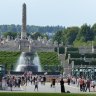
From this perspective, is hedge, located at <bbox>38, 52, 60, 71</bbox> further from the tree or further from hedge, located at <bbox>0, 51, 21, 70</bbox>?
the tree

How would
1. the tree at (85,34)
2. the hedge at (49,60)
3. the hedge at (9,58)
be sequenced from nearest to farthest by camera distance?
the hedge at (9,58)
the hedge at (49,60)
the tree at (85,34)

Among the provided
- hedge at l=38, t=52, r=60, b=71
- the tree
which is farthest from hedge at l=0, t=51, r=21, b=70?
the tree

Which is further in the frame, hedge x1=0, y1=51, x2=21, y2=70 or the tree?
the tree

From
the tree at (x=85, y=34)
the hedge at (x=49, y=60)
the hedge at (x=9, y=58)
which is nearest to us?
the hedge at (x=9, y=58)

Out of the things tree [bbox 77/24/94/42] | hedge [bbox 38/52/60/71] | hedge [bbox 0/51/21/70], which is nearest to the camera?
hedge [bbox 0/51/21/70]

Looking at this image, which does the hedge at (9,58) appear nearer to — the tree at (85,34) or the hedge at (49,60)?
the hedge at (49,60)

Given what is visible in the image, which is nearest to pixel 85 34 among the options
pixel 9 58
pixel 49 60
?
pixel 49 60

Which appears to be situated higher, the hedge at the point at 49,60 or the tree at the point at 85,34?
the tree at the point at 85,34

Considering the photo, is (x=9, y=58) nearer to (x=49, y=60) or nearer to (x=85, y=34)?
(x=49, y=60)

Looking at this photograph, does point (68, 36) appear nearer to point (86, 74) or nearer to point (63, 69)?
point (63, 69)

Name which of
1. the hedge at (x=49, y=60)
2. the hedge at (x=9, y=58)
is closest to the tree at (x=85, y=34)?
the hedge at (x=9, y=58)

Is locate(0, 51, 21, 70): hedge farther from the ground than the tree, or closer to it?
closer to it

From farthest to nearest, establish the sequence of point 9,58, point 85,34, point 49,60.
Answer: point 85,34 < point 9,58 < point 49,60

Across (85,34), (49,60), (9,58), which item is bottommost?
(49,60)
